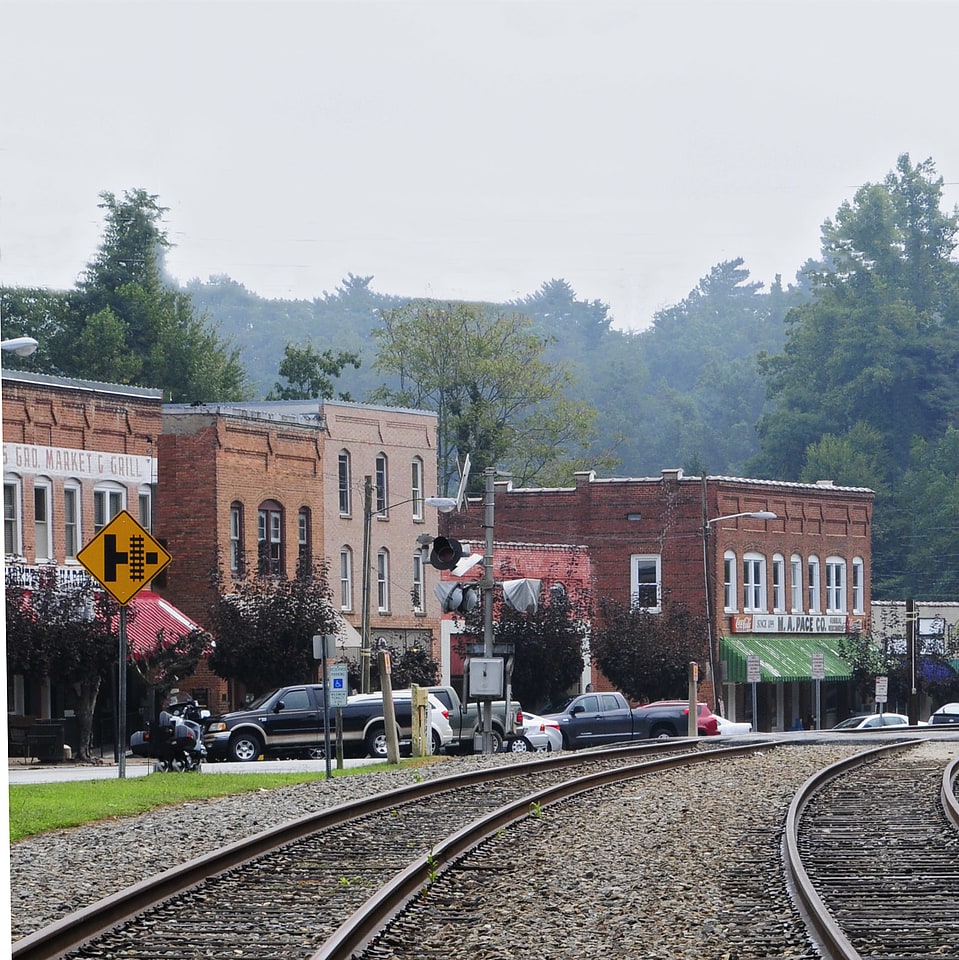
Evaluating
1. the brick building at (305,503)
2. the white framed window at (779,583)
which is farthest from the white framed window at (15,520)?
the white framed window at (779,583)

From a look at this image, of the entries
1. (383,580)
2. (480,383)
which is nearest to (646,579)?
(383,580)

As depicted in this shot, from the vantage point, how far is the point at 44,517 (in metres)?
47.0

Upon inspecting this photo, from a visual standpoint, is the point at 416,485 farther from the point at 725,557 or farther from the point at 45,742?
the point at 45,742

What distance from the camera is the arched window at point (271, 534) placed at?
173ft

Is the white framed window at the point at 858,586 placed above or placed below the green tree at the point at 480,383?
below

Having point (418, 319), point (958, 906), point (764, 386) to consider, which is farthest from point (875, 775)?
point (764, 386)

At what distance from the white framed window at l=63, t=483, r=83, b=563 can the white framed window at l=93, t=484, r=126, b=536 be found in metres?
0.66

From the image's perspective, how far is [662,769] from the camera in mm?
29281

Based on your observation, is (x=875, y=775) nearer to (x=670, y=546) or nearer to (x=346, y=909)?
(x=346, y=909)

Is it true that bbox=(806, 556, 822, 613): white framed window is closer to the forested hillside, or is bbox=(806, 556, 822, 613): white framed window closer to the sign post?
the forested hillside

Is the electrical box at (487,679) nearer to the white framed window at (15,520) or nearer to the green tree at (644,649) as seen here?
the white framed window at (15,520)

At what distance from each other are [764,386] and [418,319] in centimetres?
4902

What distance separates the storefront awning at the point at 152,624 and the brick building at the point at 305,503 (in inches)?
77.3

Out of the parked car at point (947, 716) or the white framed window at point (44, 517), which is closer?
the white framed window at point (44, 517)
